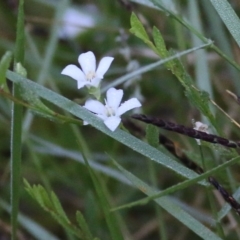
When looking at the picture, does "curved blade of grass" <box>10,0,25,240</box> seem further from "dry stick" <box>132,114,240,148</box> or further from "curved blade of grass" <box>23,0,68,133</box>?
"curved blade of grass" <box>23,0,68,133</box>

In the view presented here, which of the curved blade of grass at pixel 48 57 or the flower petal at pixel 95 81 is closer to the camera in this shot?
the flower petal at pixel 95 81

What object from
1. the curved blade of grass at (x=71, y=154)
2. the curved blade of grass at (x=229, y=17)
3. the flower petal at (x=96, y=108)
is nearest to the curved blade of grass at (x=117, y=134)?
the flower petal at (x=96, y=108)

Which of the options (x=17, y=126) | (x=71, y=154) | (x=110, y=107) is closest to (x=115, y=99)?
(x=110, y=107)

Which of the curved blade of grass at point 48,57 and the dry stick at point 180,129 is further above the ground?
the curved blade of grass at point 48,57

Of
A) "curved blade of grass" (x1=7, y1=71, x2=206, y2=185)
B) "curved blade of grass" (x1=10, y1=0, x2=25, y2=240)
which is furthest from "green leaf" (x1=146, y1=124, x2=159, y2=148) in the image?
"curved blade of grass" (x1=10, y1=0, x2=25, y2=240)

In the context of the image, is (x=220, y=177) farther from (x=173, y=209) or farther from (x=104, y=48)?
(x=104, y=48)

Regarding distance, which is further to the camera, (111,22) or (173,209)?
(111,22)

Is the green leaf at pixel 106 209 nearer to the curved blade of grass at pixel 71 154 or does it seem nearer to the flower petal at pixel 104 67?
the flower petal at pixel 104 67

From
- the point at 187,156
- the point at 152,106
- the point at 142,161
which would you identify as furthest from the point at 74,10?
the point at 187,156

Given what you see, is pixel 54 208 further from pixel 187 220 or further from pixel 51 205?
pixel 187 220
